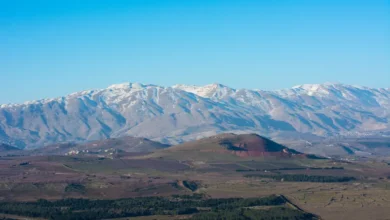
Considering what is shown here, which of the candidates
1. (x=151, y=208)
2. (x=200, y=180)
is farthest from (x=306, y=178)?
(x=151, y=208)

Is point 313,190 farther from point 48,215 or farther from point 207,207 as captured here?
point 48,215

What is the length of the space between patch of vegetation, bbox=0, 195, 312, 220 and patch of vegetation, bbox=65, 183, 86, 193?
10142 millimetres

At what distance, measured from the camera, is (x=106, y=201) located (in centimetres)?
10331

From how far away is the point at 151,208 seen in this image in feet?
315

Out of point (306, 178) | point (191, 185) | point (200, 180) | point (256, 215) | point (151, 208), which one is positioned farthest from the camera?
point (306, 178)

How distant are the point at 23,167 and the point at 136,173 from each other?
32.0m

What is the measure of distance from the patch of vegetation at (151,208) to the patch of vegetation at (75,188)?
10.1 metres

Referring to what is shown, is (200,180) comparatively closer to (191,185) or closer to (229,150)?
(191,185)

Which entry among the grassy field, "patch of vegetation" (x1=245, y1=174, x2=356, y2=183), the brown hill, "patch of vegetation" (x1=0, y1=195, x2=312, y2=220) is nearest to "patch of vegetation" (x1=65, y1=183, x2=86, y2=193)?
the grassy field

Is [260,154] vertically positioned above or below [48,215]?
above

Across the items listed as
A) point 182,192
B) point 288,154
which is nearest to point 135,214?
point 182,192

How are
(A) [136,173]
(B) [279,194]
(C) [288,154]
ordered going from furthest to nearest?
(C) [288,154] < (A) [136,173] < (B) [279,194]

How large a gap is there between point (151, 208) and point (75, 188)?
1017 inches

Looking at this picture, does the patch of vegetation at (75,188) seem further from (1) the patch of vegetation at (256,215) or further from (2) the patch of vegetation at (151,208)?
(1) the patch of vegetation at (256,215)
